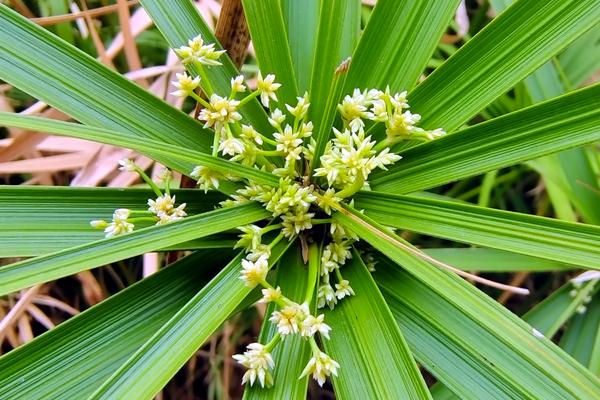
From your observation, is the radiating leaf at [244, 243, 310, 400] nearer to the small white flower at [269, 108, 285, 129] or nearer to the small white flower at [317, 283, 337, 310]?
the small white flower at [317, 283, 337, 310]

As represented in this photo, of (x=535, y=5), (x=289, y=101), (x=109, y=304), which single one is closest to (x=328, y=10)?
(x=289, y=101)

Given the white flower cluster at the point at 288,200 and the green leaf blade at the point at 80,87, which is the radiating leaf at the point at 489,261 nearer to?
the white flower cluster at the point at 288,200

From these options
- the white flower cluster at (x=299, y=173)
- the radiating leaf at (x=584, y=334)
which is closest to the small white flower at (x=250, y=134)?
the white flower cluster at (x=299, y=173)

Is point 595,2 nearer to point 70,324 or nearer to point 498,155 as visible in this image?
point 498,155

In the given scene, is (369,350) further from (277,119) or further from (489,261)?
(489,261)

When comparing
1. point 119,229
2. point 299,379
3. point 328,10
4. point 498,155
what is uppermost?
point 328,10

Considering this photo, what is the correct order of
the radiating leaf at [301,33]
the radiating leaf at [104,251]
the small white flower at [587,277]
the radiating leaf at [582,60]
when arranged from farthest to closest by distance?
1. the radiating leaf at [582,60]
2. the small white flower at [587,277]
3. the radiating leaf at [301,33]
4. the radiating leaf at [104,251]

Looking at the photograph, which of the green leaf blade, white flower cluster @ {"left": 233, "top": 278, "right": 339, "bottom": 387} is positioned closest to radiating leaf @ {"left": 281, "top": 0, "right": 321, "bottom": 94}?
Answer: the green leaf blade
